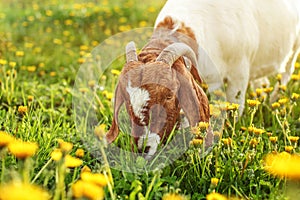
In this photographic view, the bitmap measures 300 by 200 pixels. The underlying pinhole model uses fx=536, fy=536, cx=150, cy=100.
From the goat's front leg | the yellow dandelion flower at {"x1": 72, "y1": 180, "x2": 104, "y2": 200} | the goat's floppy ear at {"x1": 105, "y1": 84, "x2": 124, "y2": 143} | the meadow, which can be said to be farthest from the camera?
the goat's front leg

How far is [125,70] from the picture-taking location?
3326mm

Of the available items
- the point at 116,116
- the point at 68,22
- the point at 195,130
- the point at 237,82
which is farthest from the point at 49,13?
the point at 195,130

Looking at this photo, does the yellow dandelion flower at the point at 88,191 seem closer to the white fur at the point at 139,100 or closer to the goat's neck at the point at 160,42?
the white fur at the point at 139,100

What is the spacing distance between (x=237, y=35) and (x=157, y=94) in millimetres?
1368

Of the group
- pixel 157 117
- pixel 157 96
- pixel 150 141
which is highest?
pixel 157 96

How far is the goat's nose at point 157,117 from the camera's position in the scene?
10.1 feet

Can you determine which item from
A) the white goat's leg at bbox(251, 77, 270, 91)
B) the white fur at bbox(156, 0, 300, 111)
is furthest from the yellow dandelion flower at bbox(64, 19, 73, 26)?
the white fur at bbox(156, 0, 300, 111)

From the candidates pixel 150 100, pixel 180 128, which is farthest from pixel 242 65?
pixel 150 100

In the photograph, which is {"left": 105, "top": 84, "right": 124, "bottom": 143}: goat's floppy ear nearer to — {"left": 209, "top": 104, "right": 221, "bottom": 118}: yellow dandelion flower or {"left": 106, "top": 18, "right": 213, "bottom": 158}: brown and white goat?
{"left": 106, "top": 18, "right": 213, "bottom": 158}: brown and white goat

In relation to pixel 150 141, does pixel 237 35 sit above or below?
above

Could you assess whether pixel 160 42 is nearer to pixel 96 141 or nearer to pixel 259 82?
pixel 96 141

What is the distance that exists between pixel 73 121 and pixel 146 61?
105 cm

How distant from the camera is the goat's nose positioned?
307 centimetres

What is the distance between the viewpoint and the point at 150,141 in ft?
10.1
